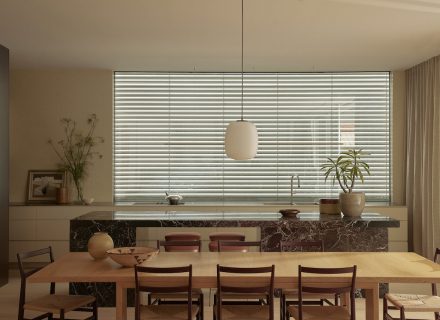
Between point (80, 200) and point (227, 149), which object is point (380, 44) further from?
point (80, 200)

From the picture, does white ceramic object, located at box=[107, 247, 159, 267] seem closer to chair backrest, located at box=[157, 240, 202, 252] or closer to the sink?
chair backrest, located at box=[157, 240, 202, 252]

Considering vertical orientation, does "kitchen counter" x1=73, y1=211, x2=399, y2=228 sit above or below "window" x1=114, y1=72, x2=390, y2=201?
below

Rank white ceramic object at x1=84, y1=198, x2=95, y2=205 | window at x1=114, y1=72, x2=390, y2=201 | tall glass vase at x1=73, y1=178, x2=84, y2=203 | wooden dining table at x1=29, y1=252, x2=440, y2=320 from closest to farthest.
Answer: wooden dining table at x1=29, y1=252, x2=440, y2=320, white ceramic object at x1=84, y1=198, x2=95, y2=205, tall glass vase at x1=73, y1=178, x2=84, y2=203, window at x1=114, y1=72, x2=390, y2=201

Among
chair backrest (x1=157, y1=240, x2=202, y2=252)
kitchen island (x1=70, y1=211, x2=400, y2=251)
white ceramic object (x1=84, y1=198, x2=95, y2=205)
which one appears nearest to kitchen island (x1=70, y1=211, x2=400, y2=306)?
kitchen island (x1=70, y1=211, x2=400, y2=251)

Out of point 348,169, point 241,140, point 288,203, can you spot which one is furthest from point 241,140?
point 288,203

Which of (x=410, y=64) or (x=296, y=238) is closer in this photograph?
(x=296, y=238)

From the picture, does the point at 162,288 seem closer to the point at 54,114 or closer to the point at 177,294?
the point at 177,294

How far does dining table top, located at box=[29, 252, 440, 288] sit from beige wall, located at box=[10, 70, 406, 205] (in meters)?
3.67

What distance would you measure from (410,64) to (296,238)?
3287mm

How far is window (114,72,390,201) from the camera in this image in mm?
8492

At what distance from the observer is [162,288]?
3910 millimetres

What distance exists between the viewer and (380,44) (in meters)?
6.66

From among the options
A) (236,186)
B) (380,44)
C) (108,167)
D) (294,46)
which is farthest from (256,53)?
(108,167)

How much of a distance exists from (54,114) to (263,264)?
5.01 m
